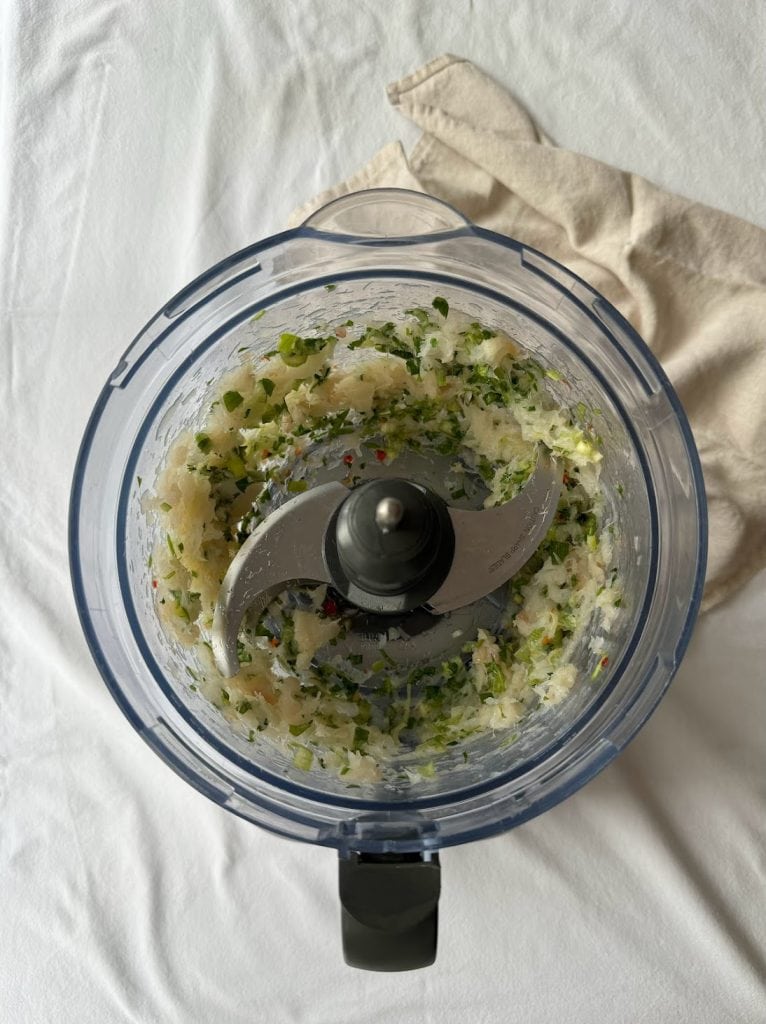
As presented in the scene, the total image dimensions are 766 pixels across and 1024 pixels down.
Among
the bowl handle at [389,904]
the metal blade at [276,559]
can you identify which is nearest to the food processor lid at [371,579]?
the metal blade at [276,559]

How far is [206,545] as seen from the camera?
0.79 metres

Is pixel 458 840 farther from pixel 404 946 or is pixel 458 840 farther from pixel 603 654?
pixel 603 654

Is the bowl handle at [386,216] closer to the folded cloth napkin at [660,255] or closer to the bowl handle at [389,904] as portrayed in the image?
the folded cloth napkin at [660,255]

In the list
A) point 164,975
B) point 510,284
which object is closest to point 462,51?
point 510,284

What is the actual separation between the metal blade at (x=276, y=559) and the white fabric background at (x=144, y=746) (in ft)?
0.78

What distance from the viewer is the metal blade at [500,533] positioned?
761 mm

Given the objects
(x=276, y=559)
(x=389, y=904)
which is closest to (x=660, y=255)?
(x=276, y=559)

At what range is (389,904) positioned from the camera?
64cm

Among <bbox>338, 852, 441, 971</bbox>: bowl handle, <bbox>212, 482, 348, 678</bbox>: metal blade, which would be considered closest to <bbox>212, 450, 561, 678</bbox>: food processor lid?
<bbox>212, 482, 348, 678</bbox>: metal blade

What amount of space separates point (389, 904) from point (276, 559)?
0.94 ft

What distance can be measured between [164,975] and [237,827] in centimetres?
17

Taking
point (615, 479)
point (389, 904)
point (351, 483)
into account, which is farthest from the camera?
point (351, 483)

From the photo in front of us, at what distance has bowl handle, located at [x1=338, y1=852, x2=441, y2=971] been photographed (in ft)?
2.09

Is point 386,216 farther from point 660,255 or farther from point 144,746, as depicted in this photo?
point 144,746
